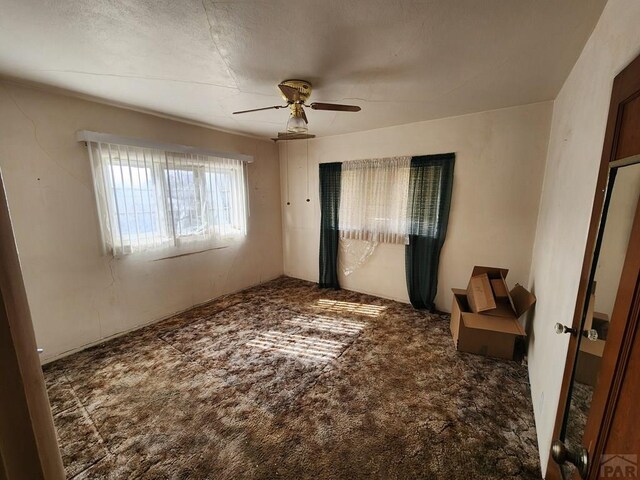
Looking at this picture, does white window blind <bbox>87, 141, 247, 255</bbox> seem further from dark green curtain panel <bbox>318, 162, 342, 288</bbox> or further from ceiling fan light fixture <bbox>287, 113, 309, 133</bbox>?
ceiling fan light fixture <bbox>287, 113, 309, 133</bbox>

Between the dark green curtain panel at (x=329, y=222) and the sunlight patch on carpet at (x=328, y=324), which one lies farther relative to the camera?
the dark green curtain panel at (x=329, y=222)

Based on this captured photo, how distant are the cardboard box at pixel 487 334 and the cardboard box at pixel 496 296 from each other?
0.06 meters

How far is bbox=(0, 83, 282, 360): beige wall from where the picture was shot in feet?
6.70

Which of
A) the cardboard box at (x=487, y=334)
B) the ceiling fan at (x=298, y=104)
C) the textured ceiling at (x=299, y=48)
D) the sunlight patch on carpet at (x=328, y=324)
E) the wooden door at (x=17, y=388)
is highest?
the textured ceiling at (x=299, y=48)

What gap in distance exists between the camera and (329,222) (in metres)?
3.87

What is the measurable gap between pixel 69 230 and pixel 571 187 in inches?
146

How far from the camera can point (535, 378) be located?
1.80m

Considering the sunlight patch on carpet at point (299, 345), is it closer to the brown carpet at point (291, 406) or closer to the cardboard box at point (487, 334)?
the brown carpet at point (291, 406)

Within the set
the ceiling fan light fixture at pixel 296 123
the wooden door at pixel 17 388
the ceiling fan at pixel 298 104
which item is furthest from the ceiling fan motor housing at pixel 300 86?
the wooden door at pixel 17 388

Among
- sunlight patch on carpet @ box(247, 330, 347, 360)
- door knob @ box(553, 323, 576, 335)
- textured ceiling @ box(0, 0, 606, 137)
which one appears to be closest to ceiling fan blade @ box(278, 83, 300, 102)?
textured ceiling @ box(0, 0, 606, 137)

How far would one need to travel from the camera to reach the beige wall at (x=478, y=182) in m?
2.53

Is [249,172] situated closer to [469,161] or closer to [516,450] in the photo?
[469,161]

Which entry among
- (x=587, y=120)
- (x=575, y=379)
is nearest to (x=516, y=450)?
(x=575, y=379)

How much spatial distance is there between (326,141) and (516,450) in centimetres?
357
